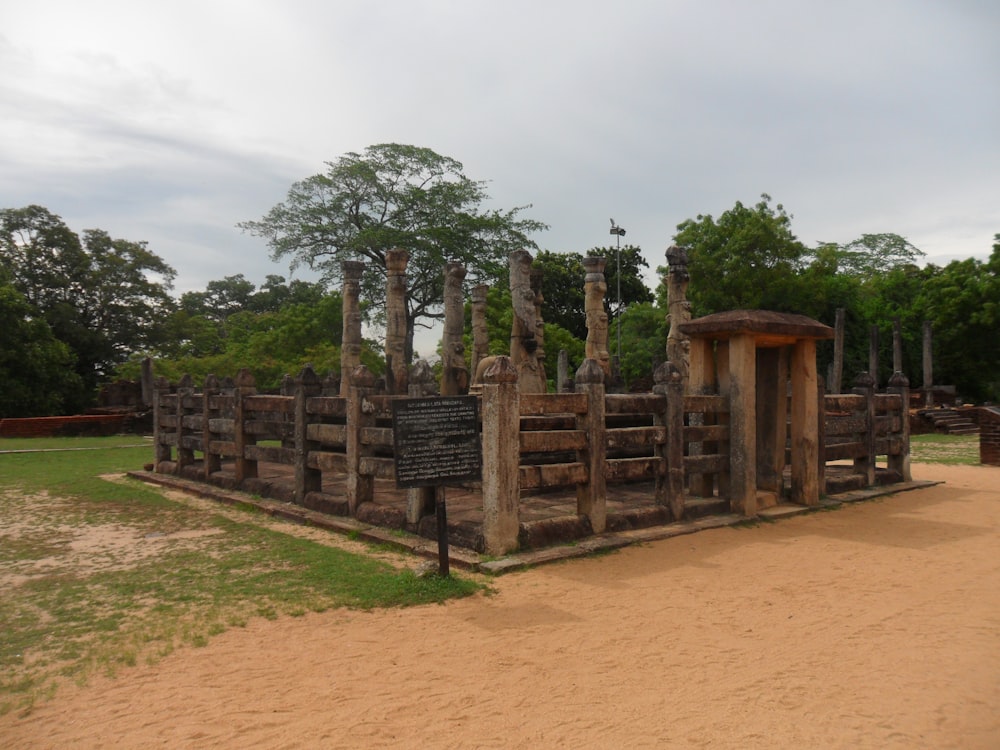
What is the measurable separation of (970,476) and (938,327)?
72.5ft

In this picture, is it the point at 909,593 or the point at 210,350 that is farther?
the point at 210,350

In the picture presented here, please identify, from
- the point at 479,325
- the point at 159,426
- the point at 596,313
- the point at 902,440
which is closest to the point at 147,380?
the point at 159,426

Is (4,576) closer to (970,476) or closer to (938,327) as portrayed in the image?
(970,476)

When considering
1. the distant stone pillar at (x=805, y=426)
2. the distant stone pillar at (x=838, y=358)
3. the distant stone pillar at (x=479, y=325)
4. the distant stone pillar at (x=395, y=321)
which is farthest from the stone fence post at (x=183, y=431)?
the distant stone pillar at (x=838, y=358)

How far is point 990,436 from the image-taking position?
14312mm

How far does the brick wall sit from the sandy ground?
1006cm

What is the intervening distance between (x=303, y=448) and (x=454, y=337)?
5.08 metres

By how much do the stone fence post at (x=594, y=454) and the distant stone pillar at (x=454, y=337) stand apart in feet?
14.2

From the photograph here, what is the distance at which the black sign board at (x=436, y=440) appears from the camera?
5.50m

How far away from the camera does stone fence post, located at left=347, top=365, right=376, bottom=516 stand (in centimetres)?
784

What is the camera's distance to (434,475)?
5.55m

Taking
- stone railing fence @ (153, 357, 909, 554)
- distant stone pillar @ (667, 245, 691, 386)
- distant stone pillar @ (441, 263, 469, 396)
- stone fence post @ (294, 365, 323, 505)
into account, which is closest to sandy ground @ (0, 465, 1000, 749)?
stone railing fence @ (153, 357, 909, 554)

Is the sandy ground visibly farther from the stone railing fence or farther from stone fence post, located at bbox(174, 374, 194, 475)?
stone fence post, located at bbox(174, 374, 194, 475)

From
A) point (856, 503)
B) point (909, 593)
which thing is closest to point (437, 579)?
point (909, 593)
